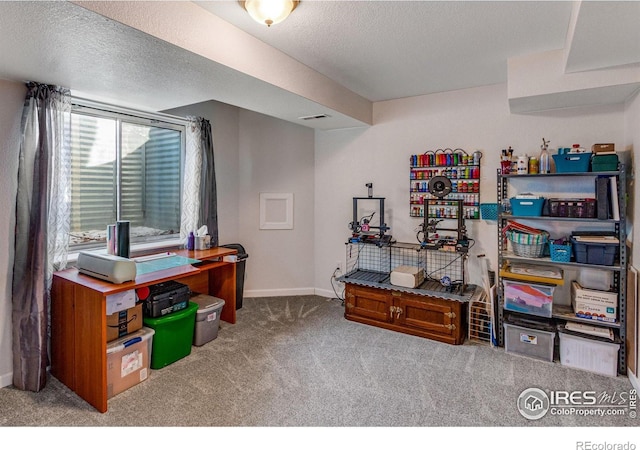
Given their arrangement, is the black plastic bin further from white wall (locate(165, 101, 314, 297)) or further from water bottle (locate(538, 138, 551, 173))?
water bottle (locate(538, 138, 551, 173))

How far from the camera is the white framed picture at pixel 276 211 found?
430 centimetres

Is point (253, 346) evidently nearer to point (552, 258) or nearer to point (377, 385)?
point (377, 385)

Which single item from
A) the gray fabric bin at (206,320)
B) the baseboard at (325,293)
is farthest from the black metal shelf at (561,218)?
the gray fabric bin at (206,320)

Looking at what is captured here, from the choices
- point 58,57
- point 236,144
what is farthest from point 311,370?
point 236,144

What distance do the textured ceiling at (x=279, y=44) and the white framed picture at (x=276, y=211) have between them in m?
1.53

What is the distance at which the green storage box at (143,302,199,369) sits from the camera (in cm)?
256

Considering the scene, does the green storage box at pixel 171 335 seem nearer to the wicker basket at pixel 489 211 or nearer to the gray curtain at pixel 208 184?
the gray curtain at pixel 208 184

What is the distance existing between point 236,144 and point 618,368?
4.19 meters

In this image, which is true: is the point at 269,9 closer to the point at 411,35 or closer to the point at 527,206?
the point at 411,35

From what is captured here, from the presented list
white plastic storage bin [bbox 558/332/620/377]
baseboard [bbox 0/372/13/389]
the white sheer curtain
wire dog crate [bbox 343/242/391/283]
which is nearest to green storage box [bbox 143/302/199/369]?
baseboard [bbox 0/372/13/389]

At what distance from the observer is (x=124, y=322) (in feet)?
7.78

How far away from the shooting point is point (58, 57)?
6.34 feet

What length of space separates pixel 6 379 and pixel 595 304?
168 inches

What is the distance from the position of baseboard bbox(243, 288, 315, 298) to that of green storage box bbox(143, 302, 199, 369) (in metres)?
1.48
